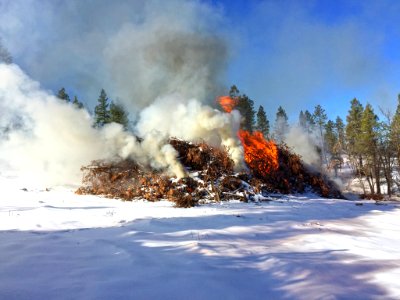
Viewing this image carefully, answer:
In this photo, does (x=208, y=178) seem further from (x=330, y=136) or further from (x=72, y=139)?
(x=330, y=136)

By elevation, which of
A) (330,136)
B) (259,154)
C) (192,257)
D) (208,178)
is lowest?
(192,257)

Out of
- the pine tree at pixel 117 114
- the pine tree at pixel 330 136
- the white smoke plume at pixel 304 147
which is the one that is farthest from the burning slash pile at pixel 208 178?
the pine tree at pixel 330 136

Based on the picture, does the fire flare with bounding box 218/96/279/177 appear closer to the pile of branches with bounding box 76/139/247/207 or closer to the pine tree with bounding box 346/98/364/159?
the pile of branches with bounding box 76/139/247/207

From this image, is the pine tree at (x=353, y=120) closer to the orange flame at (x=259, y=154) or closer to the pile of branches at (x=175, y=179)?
the orange flame at (x=259, y=154)

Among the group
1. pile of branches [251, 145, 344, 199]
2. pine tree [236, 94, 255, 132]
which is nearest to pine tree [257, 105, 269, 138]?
pine tree [236, 94, 255, 132]

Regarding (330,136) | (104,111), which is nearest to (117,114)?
(104,111)

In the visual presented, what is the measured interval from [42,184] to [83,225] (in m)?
10.2

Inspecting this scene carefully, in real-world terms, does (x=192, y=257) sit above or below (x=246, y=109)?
below

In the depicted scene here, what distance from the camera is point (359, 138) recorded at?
1463 inches

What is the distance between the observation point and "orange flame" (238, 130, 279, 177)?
18.5 m

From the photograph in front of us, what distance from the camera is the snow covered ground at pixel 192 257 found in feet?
11.3

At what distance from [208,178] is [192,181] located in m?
0.97

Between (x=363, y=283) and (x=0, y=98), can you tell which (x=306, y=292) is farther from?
(x=0, y=98)

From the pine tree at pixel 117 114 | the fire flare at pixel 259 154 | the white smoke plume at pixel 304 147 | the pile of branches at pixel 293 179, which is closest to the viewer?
the pile of branches at pixel 293 179
